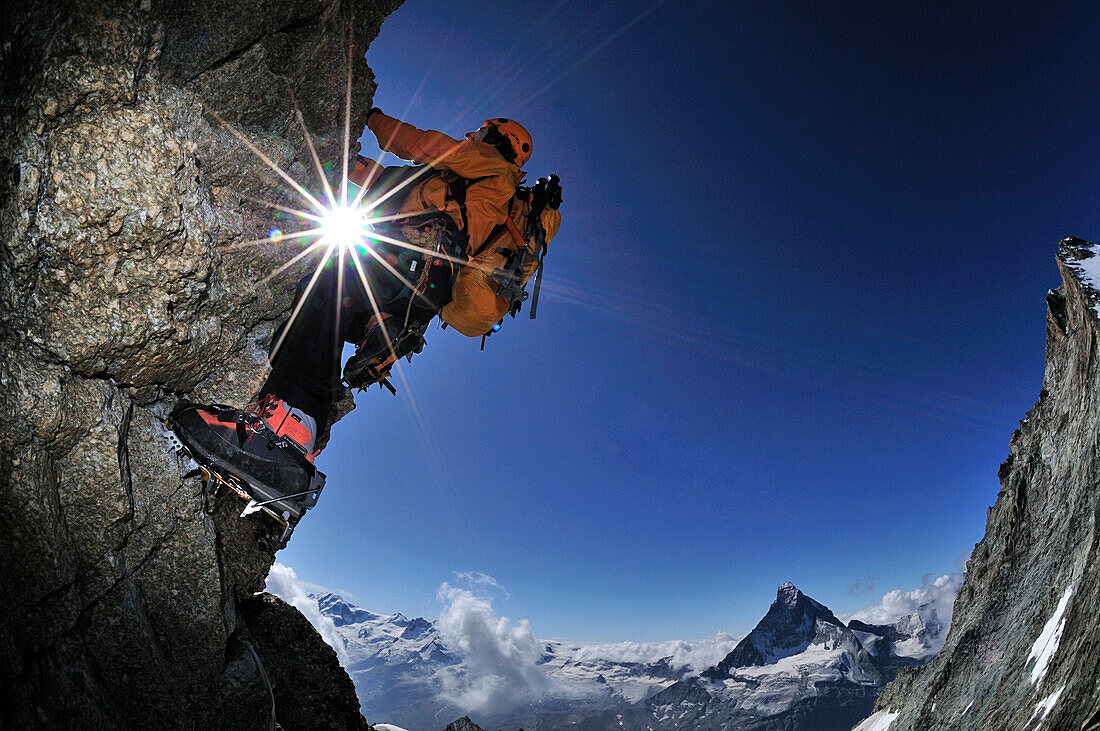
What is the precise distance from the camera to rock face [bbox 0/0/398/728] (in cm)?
330

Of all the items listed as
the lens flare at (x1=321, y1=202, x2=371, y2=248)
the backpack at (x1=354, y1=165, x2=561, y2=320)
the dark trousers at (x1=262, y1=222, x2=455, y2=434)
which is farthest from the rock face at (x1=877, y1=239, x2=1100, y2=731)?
the lens flare at (x1=321, y1=202, x2=371, y2=248)

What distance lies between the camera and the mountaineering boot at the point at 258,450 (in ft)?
13.2

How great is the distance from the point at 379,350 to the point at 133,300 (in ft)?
6.91

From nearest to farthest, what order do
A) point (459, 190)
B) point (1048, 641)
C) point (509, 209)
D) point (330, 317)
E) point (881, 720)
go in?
point (330, 317) → point (459, 190) → point (509, 209) → point (1048, 641) → point (881, 720)

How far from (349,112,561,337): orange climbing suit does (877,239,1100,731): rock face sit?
21.4 ft

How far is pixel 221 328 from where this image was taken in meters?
4.84

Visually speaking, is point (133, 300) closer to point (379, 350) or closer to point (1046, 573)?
point (379, 350)

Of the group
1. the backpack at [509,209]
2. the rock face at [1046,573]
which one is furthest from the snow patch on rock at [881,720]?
the backpack at [509,209]

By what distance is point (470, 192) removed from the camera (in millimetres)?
5449

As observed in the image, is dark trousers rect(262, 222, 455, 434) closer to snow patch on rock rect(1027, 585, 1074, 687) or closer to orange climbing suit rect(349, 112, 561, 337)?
orange climbing suit rect(349, 112, 561, 337)

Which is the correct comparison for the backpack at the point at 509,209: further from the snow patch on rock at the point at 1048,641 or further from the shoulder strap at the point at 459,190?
the snow patch on rock at the point at 1048,641

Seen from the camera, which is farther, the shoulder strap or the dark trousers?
the shoulder strap

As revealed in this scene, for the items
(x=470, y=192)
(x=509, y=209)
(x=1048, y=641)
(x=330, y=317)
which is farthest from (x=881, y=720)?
(x=330, y=317)

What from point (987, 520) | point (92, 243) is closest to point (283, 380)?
point (92, 243)
